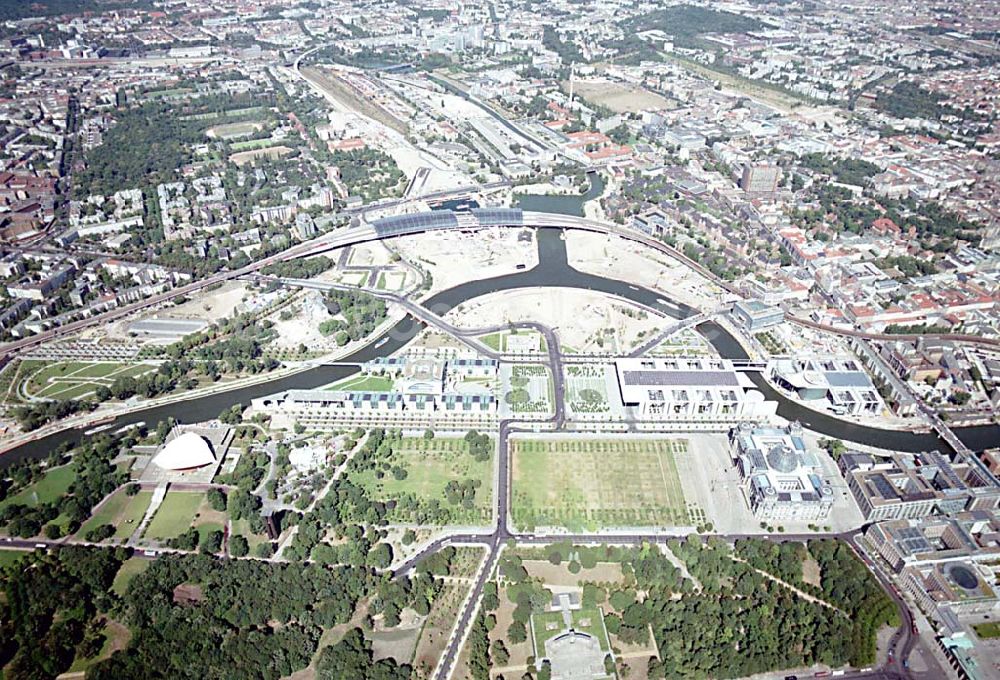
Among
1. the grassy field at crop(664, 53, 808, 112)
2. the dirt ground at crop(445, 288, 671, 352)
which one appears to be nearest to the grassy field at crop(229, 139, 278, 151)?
the dirt ground at crop(445, 288, 671, 352)

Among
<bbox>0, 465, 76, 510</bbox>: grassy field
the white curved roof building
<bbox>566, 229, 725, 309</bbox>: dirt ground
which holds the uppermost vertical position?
<bbox>566, 229, 725, 309</bbox>: dirt ground

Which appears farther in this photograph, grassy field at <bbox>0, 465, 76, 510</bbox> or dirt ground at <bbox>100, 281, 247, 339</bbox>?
dirt ground at <bbox>100, 281, 247, 339</bbox>

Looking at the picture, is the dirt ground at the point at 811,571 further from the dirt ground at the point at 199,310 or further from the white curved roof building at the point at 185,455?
the dirt ground at the point at 199,310

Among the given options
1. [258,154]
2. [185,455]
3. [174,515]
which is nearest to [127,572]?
[174,515]

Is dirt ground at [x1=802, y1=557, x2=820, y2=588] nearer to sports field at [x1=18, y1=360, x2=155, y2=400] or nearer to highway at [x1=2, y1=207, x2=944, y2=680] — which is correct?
highway at [x1=2, y1=207, x2=944, y2=680]

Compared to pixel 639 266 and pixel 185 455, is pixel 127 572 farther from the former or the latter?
pixel 639 266

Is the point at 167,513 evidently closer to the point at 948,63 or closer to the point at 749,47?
the point at 749,47
